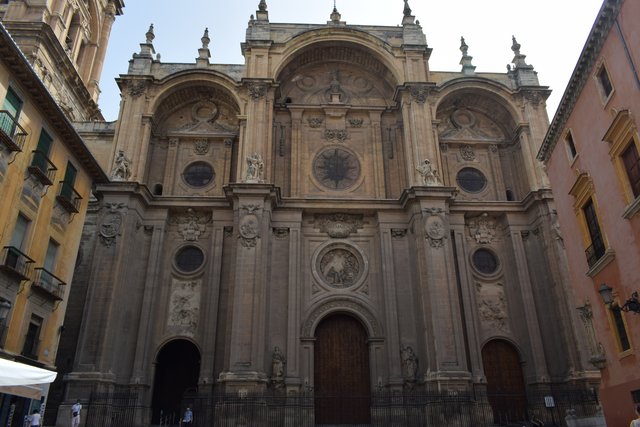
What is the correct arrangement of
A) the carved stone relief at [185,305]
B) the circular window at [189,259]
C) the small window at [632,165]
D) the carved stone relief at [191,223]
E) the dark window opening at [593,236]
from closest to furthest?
1. the small window at [632,165]
2. the dark window opening at [593,236]
3. the carved stone relief at [185,305]
4. the circular window at [189,259]
5. the carved stone relief at [191,223]

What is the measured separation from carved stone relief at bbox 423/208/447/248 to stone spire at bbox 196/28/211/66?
14575 millimetres

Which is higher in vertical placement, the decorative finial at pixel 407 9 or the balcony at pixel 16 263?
the decorative finial at pixel 407 9

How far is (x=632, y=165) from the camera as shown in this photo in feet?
45.2

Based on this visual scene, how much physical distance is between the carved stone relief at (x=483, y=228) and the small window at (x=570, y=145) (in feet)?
24.9

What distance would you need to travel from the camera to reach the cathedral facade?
2123 centimetres

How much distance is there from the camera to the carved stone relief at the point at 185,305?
22578 millimetres

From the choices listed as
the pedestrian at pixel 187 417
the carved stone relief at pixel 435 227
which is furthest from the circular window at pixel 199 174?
the pedestrian at pixel 187 417

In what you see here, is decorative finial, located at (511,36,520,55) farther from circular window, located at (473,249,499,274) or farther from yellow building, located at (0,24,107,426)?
yellow building, located at (0,24,107,426)

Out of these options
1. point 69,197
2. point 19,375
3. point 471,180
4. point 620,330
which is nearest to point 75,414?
point 69,197

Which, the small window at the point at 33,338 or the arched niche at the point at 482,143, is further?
the arched niche at the point at 482,143

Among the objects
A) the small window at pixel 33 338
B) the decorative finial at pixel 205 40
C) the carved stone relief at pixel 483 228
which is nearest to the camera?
the small window at pixel 33 338

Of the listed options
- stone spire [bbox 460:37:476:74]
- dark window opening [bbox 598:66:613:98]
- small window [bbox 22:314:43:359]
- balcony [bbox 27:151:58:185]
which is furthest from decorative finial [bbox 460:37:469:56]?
small window [bbox 22:314:43:359]

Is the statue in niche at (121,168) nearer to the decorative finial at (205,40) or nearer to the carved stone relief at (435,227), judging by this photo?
the decorative finial at (205,40)

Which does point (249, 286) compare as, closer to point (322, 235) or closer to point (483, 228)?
point (322, 235)
